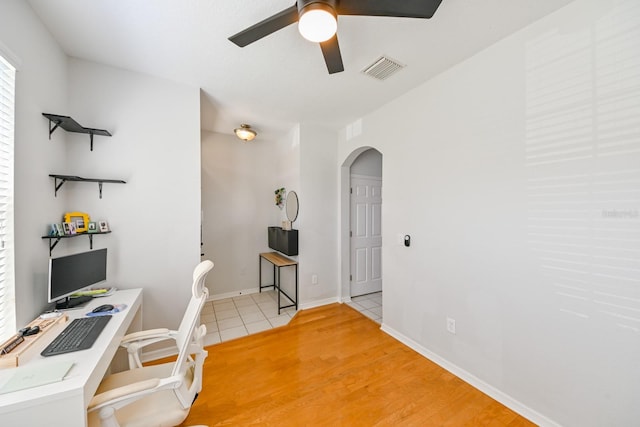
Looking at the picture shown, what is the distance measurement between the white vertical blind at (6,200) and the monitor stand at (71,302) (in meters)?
0.32

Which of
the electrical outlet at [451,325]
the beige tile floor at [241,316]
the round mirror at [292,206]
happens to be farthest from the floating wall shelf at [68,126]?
the electrical outlet at [451,325]

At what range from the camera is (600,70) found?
1337 millimetres

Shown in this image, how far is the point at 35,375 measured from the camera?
3.33 ft

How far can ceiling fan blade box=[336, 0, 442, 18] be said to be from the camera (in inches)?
46.6

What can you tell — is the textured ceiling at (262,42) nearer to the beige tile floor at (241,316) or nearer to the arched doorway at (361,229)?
the arched doorway at (361,229)

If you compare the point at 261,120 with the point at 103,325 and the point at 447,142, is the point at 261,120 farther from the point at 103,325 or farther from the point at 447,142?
the point at 103,325

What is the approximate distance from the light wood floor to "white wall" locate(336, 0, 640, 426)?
0.29 meters

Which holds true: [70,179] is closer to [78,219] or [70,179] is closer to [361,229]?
[78,219]

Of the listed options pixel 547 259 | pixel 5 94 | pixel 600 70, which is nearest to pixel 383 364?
pixel 547 259

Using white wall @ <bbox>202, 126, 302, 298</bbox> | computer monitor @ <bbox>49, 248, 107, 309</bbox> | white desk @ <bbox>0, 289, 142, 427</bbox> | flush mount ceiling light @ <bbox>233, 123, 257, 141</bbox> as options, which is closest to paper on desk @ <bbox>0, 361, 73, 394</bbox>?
white desk @ <bbox>0, 289, 142, 427</bbox>

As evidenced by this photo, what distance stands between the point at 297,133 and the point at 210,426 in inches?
129

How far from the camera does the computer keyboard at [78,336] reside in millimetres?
1200

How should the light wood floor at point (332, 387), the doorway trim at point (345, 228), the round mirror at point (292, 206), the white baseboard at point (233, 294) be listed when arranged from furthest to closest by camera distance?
the white baseboard at point (233, 294) < the doorway trim at point (345, 228) < the round mirror at point (292, 206) < the light wood floor at point (332, 387)

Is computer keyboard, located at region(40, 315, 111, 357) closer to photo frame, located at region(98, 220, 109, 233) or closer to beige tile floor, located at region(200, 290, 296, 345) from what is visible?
photo frame, located at region(98, 220, 109, 233)
